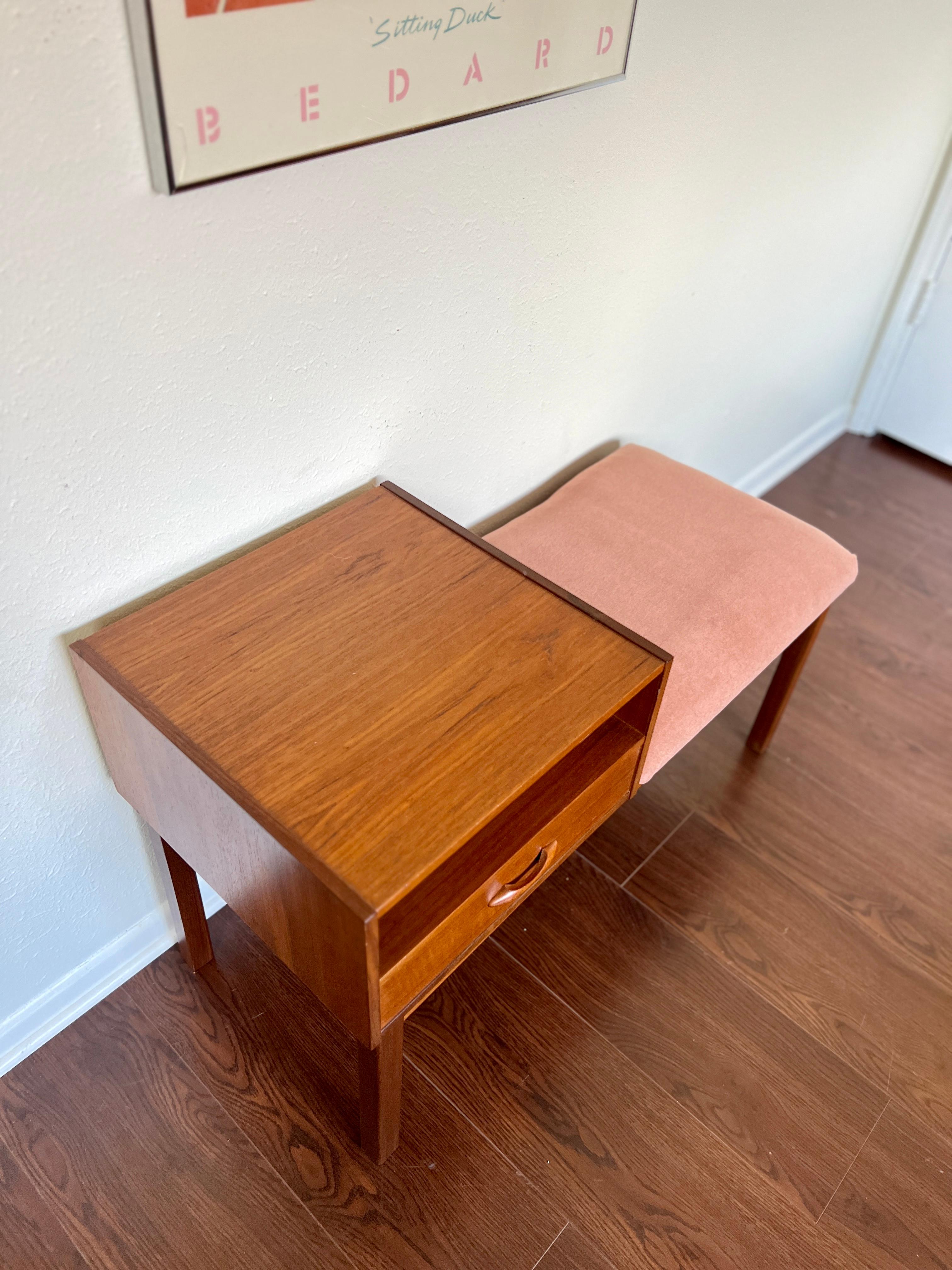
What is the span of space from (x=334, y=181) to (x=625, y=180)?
53 centimetres

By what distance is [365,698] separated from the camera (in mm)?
900

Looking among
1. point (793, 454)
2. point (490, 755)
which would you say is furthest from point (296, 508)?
point (793, 454)

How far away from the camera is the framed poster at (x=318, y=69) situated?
2.39ft

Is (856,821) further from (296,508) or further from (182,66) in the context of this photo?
(182,66)

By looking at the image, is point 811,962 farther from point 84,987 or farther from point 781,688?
point 84,987

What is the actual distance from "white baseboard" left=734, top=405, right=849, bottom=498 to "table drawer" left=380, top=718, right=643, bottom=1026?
1.26 m

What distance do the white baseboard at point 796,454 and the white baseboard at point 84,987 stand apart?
4.97 ft

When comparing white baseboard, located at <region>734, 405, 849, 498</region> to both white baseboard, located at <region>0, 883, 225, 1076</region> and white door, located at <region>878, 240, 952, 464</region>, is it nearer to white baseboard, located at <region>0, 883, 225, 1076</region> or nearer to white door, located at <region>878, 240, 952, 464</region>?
white door, located at <region>878, 240, 952, 464</region>

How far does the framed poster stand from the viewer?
0.73 meters

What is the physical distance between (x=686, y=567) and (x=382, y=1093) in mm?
746

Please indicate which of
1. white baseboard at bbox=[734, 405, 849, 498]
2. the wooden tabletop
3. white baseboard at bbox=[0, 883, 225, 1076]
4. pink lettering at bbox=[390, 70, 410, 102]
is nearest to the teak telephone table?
the wooden tabletop

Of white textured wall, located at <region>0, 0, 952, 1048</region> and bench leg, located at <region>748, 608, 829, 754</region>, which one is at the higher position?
white textured wall, located at <region>0, 0, 952, 1048</region>

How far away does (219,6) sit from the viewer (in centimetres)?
72

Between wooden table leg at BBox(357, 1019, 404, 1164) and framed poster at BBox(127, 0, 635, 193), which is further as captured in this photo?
wooden table leg at BBox(357, 1019, 404, 1164)
